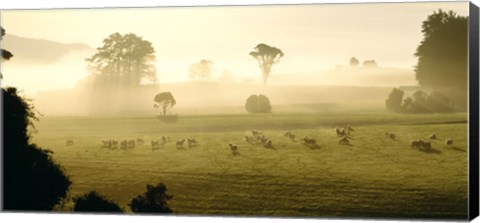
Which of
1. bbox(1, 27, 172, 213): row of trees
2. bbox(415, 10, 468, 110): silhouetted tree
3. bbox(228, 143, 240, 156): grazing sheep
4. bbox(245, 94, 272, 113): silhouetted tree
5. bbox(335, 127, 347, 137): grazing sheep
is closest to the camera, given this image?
bbox(415, 10, 468, 110): silhouetted tree

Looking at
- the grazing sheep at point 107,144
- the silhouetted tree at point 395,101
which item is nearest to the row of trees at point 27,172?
the grazing sheep at point 107,144

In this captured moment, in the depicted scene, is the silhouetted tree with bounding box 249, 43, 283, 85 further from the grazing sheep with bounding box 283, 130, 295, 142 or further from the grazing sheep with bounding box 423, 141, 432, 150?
A: the grazing sheep with bounding box 423, 141, 432, 150

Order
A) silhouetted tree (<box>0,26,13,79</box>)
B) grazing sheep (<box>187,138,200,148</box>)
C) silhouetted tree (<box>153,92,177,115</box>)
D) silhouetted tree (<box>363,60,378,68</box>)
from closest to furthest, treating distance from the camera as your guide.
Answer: silhouetted tree (<box>363,60,378,68</box>)
grazing sheep (<box>187,138,200,148</box>)
silhouetted tree (<box>153,92,177,115</box>)
silhouetted tree (<box>0,26,13,79</box>)

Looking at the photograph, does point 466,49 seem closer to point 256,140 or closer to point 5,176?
point 256,140

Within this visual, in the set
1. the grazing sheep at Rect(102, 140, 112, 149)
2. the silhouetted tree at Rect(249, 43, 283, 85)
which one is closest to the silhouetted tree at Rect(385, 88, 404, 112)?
the silhouetted tree at Rect(249, 43, 283, 85)

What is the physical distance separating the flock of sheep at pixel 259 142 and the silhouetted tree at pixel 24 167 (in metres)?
0.47

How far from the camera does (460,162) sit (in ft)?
43.2

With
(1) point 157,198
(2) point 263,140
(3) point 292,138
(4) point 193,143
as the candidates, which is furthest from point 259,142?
(1) point 157,198

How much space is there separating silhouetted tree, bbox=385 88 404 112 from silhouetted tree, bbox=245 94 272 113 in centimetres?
153

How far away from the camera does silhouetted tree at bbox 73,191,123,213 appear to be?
14367mm

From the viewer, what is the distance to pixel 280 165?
13805mm

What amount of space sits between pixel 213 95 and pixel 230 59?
1.72 ft

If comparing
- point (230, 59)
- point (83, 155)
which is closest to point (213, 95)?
point (230, 59)

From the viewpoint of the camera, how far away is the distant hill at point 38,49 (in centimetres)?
1454
